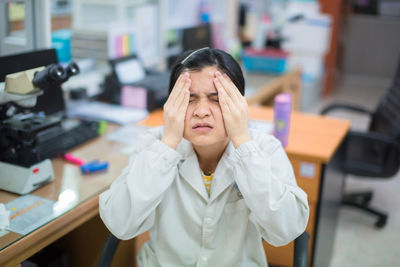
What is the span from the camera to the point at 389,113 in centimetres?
274

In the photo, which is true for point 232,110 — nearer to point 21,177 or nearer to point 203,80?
point 203,80

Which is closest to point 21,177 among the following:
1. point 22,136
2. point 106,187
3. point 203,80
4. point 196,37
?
point 22,136

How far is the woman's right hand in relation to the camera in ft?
4.14

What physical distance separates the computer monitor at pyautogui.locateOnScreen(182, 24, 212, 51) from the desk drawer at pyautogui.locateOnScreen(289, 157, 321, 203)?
146 cm

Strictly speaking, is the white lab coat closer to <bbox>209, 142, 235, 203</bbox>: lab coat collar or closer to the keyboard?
<bbox>209, 142, 235, 203</bbox>: lab coat collar

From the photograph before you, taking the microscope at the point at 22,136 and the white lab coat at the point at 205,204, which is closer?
the white lab coat at the point at 205,204

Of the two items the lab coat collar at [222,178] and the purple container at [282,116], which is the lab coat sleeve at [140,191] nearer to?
the lab coat collar at [222,178]

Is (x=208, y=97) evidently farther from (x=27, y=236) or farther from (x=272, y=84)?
(x=272, y=84)

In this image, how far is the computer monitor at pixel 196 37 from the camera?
9.98ft

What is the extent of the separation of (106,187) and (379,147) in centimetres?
185

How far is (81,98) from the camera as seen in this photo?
234 cm

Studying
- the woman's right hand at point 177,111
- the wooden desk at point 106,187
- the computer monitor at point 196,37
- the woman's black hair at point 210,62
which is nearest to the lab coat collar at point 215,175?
the woman's right hand at point 177,111

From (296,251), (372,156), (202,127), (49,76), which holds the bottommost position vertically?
(372,156)

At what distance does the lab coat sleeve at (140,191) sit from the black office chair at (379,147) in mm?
1489
